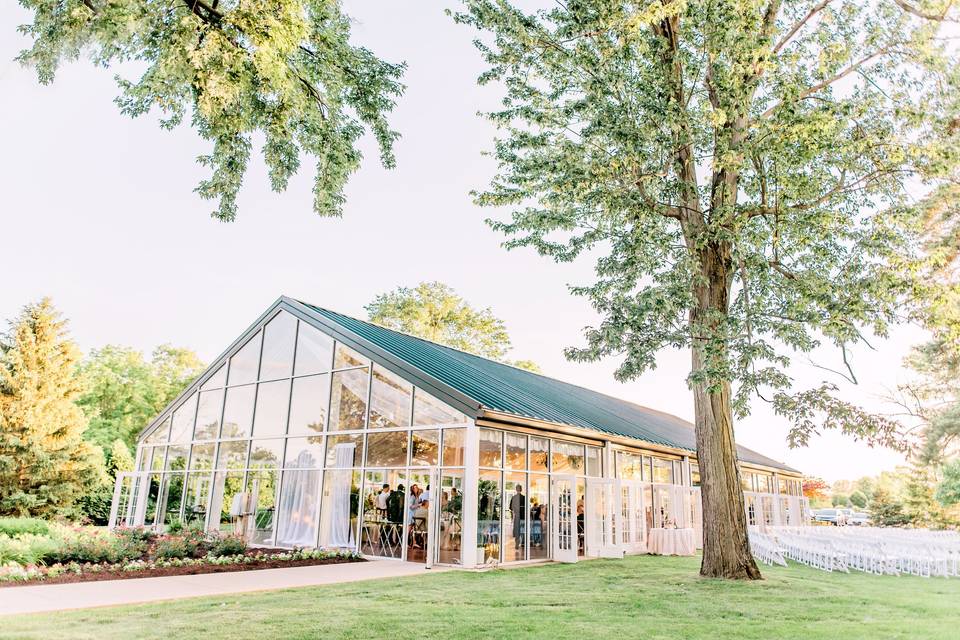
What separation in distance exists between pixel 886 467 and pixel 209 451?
5153 centimetres

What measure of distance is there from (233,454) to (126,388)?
25.0 m

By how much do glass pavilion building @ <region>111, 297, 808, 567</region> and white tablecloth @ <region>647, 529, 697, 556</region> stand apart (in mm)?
344

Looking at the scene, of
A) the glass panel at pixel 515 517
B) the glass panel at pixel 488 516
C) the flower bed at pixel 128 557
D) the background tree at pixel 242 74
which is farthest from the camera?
the glass panel at pixel 515 517

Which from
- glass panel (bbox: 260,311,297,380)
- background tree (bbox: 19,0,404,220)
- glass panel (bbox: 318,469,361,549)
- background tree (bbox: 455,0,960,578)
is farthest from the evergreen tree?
background tree (bbox: 19,0,404,220)

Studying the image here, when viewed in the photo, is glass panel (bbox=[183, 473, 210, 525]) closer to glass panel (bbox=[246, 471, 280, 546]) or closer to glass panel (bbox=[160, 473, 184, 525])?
glass panel (bbox=[160, 473, 184, 525])

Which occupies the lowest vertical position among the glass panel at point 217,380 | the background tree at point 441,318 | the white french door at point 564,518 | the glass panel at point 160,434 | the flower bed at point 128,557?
the flower bed at point 128,557

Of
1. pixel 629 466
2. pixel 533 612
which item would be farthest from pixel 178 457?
pixel 533 612

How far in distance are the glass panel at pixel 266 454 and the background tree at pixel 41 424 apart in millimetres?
12238

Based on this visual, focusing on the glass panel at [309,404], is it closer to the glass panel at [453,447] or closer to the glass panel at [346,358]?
the glass panel at [346,358]

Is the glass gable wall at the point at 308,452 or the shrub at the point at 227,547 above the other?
the glass gable wall at the point at 308,452

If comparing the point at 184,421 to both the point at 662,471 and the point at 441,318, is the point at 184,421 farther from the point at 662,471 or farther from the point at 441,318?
the point at 441,318

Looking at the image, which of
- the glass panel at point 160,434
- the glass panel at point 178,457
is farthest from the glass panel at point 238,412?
the glass panel at point 160,434

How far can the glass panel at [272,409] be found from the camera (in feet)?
49.9

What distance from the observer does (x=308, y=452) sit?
1425cm
